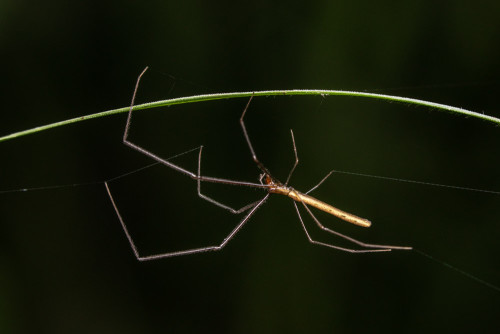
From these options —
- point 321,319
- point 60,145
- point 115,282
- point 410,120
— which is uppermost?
point 410,120

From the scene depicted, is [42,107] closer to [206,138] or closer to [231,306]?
[206,138]

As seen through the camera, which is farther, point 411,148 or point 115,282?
point 115,282

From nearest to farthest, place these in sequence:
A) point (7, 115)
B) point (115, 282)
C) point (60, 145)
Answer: point (7, 115) < point (60, 145) < point (115, 282)

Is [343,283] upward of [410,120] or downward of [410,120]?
downward

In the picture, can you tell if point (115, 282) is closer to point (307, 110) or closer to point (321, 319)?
point (321, 319)

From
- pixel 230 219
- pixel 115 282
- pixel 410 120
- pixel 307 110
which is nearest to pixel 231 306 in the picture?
pixel 230 219

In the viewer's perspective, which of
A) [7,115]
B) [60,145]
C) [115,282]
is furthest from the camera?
[115,282]

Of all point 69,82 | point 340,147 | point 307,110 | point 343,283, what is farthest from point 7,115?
point 343,283
